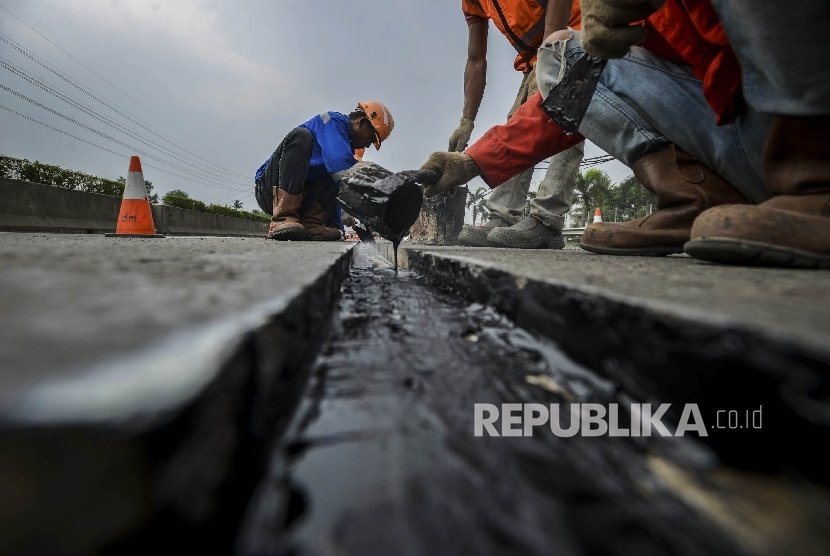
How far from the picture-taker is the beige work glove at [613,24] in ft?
4.63

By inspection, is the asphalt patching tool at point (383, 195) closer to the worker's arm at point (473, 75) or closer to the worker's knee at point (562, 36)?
the worker's knee at point (562, 36)

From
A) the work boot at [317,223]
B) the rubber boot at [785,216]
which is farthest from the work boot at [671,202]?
the work boot at [317,223]

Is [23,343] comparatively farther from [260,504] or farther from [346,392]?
[346,392]

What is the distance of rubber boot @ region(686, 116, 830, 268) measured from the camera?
107 cm

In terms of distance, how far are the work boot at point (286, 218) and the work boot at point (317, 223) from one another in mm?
393

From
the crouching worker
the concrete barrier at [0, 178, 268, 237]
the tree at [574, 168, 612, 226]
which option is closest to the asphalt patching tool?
the crouching worker

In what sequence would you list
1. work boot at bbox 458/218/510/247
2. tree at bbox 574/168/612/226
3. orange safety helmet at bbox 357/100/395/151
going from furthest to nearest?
tree at bbox 574/168/612/226 → orange safety helmet at bbox 357/100/395/151 → work boot at bbox 458/218/510/247

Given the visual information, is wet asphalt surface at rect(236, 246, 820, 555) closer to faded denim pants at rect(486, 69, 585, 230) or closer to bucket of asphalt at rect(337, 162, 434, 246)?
bucket of asphalt at rect(337, 162, 434, 246)

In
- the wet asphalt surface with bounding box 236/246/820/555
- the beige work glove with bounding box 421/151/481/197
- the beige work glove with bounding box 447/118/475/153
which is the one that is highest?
the beige work glove with bounding box 447/118/475/153

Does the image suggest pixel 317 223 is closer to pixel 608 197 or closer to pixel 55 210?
pixel 55 210

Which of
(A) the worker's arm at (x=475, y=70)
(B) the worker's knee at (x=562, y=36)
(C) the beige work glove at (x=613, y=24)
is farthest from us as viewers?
(A) the worker's arm at (x=475, y=70)

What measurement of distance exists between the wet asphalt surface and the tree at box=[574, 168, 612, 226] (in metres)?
45.3

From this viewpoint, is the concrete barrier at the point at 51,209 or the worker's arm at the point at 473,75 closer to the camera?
the worker's arm at the point at 473,75

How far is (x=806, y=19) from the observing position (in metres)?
1.09
